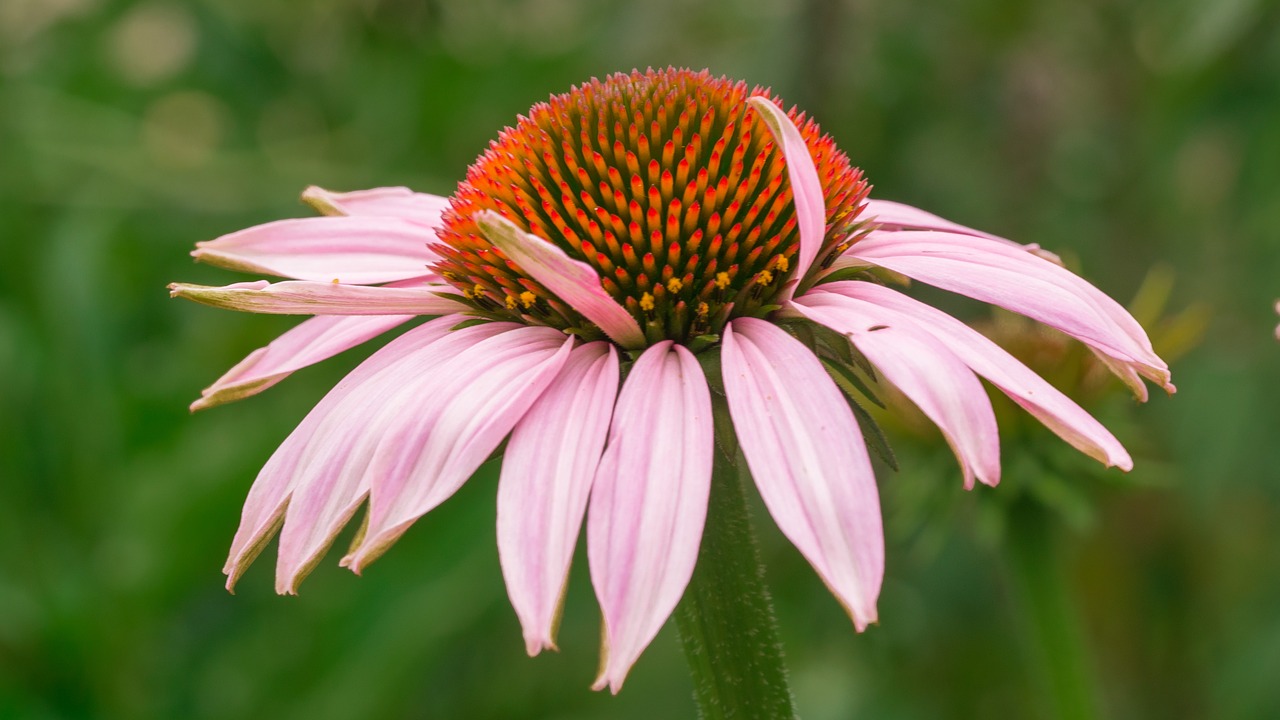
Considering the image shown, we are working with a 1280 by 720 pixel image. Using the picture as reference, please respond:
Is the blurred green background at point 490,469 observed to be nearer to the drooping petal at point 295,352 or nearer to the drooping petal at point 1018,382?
the drooping petal at point 1018,382

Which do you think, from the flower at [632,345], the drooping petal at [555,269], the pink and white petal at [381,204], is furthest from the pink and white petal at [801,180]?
the pink and white petal at [381,204]

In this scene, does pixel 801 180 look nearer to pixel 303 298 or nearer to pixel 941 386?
pixel 941 386

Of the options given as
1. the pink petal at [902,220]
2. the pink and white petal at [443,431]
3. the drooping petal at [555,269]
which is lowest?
the pink and white petal at [443,431]

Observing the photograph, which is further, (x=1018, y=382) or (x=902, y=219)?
(x=902, y=219)

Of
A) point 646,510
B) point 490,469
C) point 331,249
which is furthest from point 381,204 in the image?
point 490,469

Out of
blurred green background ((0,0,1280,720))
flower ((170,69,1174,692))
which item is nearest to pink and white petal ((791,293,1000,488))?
flower ((170,69,1174,692))

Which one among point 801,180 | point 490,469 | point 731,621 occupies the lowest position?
point 731,621

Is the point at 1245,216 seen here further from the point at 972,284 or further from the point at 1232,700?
the point at 972,284
